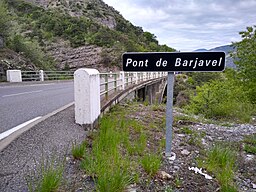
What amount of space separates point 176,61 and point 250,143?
3.51 meters

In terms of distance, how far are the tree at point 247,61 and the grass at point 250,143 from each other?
7.28 metres

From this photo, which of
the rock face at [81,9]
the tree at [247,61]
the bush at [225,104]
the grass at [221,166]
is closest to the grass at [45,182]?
the grass at [221,166]

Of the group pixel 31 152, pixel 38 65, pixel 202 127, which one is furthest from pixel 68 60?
pixel 31 152

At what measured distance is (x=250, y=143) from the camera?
5.84 m

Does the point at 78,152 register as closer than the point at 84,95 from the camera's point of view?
Yes

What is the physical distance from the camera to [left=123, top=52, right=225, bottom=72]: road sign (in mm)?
3617

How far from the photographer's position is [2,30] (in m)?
22.1

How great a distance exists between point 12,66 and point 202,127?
18213 mm

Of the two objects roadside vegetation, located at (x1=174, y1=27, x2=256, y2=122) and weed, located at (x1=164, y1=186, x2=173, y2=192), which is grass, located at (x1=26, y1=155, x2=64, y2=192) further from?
roadside vegetation, located at (x1=174, y1=27, x2=256, y2=122)

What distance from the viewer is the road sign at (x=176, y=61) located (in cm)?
362

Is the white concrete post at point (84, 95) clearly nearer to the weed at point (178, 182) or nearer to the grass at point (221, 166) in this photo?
the weed at point (178, 182)

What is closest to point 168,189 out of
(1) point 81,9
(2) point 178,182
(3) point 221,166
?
(2) point 178,182

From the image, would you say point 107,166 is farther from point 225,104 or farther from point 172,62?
point 225,104

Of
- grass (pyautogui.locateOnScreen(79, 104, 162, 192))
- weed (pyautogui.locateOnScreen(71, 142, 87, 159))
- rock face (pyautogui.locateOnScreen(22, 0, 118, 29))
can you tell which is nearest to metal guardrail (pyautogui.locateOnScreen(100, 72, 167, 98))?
grass (pyautogui.locateOnScreen(79, 104, 162, 192))
